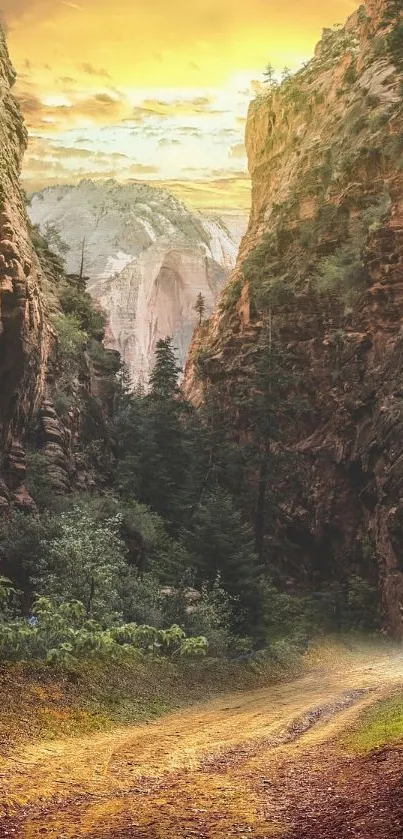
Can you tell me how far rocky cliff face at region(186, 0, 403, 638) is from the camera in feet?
121

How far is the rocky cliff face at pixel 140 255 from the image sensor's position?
12294cm

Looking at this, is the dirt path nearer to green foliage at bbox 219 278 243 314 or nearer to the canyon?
the canyon

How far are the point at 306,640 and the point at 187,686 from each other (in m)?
12.8

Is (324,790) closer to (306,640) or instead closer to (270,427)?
(306,640)

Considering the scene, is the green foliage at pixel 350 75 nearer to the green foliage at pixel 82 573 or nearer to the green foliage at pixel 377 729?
the green foliage at pixel 82 573

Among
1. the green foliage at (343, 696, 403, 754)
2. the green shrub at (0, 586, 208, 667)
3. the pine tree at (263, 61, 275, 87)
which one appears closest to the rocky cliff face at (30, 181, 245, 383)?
the pine tree at (263, 61, 275, 87)

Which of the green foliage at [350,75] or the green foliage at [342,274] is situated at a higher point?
the green foliage at [350,75]

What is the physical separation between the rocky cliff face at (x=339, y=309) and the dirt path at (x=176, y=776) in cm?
1930

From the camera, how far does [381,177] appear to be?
43.2 metres

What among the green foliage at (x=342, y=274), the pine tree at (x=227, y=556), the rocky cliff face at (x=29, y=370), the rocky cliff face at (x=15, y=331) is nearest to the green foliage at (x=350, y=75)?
the green foliage at (x=342, y=274)

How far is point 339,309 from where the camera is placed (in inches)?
1747

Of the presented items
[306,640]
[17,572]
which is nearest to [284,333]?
[306,640]

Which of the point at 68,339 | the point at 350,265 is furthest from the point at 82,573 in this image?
the point at 350,265

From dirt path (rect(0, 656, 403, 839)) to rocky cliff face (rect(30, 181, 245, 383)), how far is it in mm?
100233
